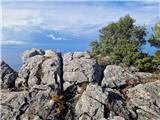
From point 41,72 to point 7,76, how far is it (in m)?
2.60

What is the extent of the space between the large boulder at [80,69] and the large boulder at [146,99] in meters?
3.04

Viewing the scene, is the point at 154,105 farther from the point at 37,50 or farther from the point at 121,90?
the point at 37,50

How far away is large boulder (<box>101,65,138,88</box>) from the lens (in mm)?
37406

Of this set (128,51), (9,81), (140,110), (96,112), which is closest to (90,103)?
(96,112)

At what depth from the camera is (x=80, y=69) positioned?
37.3 meters

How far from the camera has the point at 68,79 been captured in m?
36.6

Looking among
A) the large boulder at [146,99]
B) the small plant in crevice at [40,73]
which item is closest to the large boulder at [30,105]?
the small plant in crevice at [40,73]

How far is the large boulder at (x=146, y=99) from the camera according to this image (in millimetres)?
33531

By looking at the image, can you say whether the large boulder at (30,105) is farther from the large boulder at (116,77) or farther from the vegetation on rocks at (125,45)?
the vegetation on rocks at (125,45)

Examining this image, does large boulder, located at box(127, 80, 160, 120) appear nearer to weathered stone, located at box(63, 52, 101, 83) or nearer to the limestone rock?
the limestone rock

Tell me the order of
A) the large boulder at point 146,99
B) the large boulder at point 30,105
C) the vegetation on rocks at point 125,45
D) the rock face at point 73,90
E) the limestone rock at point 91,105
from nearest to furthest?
the large boulder at point 30,105 → the limestone rock at point 91,105 → the rock face at point 73,90 → the large boulder at point 146,99 → the vegetation on rocks at point 125,45

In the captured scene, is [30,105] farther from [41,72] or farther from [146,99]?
[146,99]

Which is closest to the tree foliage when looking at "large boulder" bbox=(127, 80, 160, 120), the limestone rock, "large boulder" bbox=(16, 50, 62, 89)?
"large boulder" bbox=(127, 80, 160, 120)

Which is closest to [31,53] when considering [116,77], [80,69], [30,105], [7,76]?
[7,76]
